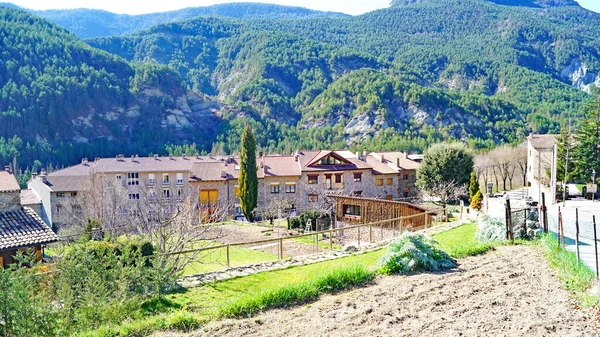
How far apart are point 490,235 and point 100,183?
37.1 m

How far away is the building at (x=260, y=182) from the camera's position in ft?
138

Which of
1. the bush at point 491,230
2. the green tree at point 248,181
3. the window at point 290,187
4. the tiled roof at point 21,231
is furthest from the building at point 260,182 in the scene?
the bush at point 491,230

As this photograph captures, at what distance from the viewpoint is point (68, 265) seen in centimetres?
838

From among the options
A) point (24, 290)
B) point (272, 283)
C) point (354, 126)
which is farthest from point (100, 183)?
point (354, 126)

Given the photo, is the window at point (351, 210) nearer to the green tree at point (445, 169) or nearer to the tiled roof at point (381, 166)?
the green tree at point (445, 169)

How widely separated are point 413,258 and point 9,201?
14.9 meters

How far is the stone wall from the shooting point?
17.1 m

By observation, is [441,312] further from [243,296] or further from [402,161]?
[402,161]

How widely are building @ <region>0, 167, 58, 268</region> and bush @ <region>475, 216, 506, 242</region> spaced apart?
13.7 meters

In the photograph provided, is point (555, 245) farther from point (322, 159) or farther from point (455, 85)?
point (455, 85)

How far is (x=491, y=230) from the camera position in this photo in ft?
45.0

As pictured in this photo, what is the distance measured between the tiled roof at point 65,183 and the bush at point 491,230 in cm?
3814

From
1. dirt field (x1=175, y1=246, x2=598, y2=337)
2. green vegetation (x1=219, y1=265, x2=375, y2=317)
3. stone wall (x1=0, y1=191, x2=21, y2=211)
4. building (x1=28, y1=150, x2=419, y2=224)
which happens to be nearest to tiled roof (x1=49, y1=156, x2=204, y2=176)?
building (x1=28, y1=150, x2=419, y2=224)

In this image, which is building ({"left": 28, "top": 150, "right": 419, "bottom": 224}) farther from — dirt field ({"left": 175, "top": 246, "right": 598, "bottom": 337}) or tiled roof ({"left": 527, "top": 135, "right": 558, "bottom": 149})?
dirt field ({"left": 175, "top": 246, "right": 598, "bottom": 337})
